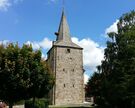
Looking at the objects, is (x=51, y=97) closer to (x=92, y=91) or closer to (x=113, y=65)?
(x=92, y=91)

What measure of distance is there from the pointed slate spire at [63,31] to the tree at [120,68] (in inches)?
→ 1245

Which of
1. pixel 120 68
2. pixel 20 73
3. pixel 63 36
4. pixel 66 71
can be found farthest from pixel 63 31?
pixel 20 73

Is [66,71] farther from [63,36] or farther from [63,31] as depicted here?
[63,31]

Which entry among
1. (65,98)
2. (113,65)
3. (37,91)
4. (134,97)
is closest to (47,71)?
(37,91)

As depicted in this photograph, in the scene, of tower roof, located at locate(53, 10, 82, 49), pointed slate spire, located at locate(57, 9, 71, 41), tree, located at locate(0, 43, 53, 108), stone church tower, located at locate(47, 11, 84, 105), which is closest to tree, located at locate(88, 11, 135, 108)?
tree, located at locate(0, 43, 53, 108)

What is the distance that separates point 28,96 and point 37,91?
108cm

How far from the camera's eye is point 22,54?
3541cm

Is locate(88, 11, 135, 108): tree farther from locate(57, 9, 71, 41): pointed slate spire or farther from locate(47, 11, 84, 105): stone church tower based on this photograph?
locate(57, 9, 71, 41): pointed slate spire

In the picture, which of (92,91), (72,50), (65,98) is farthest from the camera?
(72,50)

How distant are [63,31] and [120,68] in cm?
3952

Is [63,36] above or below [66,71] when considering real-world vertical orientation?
above

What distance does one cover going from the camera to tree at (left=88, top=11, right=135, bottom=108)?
4281cm

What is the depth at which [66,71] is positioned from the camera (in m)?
78.5

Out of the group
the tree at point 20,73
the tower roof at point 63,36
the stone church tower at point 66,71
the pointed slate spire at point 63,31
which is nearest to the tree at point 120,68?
the tree at point 20,73
